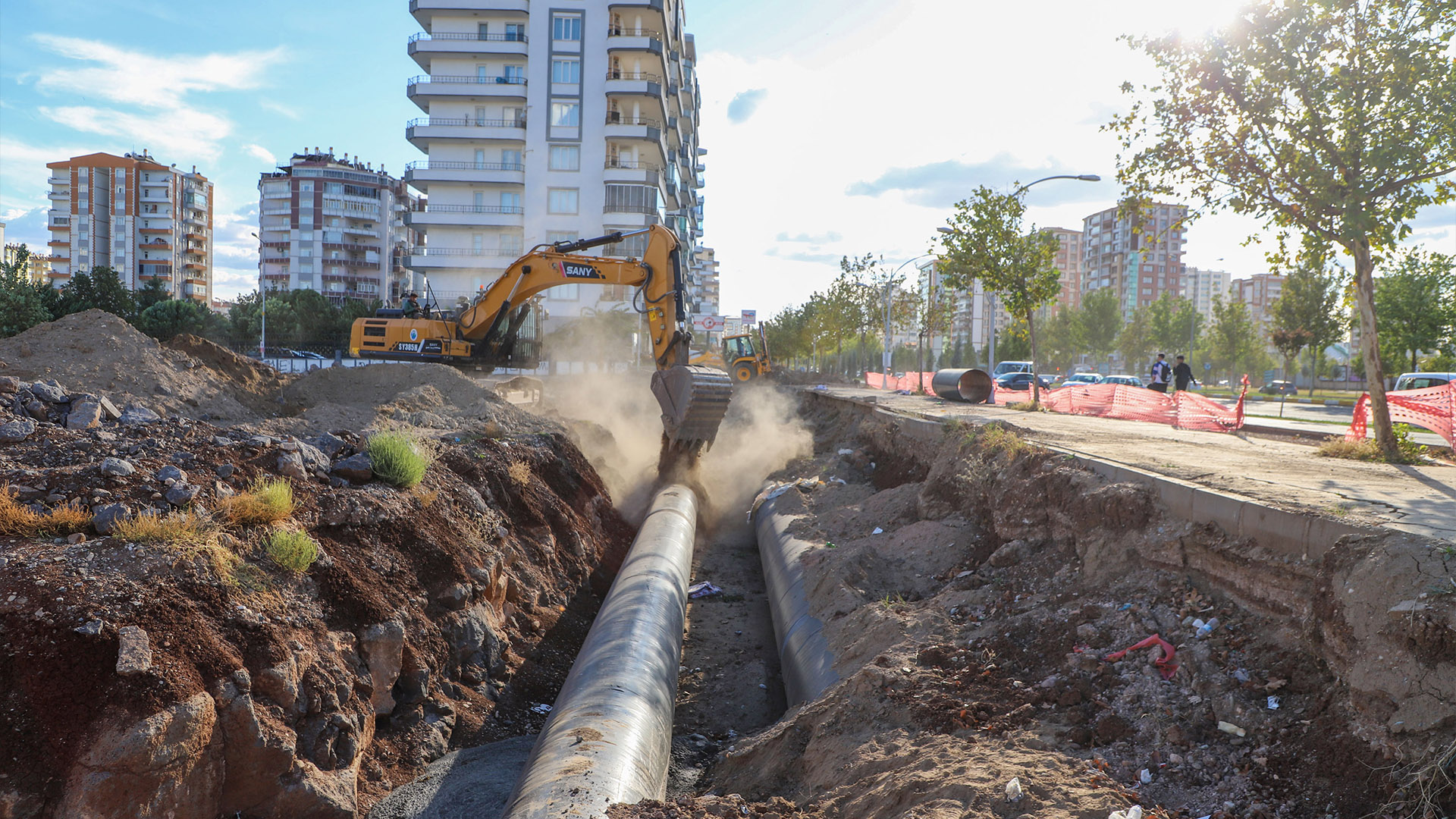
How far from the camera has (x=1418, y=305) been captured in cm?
3391

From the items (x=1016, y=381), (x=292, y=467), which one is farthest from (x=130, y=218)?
(x=292, y=467)

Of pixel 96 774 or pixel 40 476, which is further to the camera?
→ pixel 40 476

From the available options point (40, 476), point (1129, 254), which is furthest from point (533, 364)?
point (1129, 254)

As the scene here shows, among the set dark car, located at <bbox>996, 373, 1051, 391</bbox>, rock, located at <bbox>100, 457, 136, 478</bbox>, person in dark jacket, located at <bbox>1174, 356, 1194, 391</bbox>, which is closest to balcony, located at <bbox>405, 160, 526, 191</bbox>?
dark car, located at <bbox>996, 373, 1051, 391</bbox>

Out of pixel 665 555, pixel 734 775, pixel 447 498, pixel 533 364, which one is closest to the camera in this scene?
pixel 734 775

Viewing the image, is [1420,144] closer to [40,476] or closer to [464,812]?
[464,812]

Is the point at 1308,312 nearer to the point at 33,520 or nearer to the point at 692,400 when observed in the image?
the point at 692,400

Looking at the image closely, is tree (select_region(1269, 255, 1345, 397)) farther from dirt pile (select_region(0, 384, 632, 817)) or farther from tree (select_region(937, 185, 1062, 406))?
dirt pile (select_region(0, 384, 632, 817))

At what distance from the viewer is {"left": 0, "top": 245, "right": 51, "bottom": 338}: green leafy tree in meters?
24.2

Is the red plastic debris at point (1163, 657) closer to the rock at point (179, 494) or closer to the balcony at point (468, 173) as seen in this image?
the rock at point (179, 494)

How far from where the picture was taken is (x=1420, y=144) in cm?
930

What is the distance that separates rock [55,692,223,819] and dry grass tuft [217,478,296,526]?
4.87 ft

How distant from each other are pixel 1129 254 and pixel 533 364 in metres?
140

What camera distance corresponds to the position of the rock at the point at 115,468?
16.7 feet
